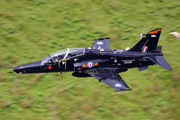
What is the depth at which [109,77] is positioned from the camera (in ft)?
60.6

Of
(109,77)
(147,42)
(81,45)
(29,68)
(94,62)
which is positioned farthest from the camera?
(81,45)

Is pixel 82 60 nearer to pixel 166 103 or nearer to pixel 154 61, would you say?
pixel 154 61

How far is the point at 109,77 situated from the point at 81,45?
25.5 ft

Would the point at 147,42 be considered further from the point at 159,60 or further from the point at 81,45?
the point at 81,45

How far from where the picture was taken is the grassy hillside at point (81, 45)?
829 inches

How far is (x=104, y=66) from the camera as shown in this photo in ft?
63.8

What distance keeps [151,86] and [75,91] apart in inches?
259

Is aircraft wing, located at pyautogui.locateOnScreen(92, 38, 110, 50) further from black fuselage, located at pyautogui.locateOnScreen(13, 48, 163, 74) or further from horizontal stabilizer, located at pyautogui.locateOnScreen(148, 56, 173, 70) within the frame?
horizontal stabilizer, located at pyautogui.locateOnScreen(148, 56, 173, 70)

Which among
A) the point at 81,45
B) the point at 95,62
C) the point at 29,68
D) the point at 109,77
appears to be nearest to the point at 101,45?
the point at 95,62

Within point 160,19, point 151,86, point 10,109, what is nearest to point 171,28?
point 160,19

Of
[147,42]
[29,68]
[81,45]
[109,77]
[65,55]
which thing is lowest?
[109,77]

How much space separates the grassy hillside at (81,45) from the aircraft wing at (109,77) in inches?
120

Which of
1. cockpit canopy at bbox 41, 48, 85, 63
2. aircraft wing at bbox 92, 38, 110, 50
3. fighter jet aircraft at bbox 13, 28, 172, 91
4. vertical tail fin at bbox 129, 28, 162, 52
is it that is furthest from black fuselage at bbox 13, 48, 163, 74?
aircraft wing at bbox 92, 38, 110, 50

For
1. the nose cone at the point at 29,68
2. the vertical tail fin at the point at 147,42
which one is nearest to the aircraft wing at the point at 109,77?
the vertical tail fin at the point at 147,42
